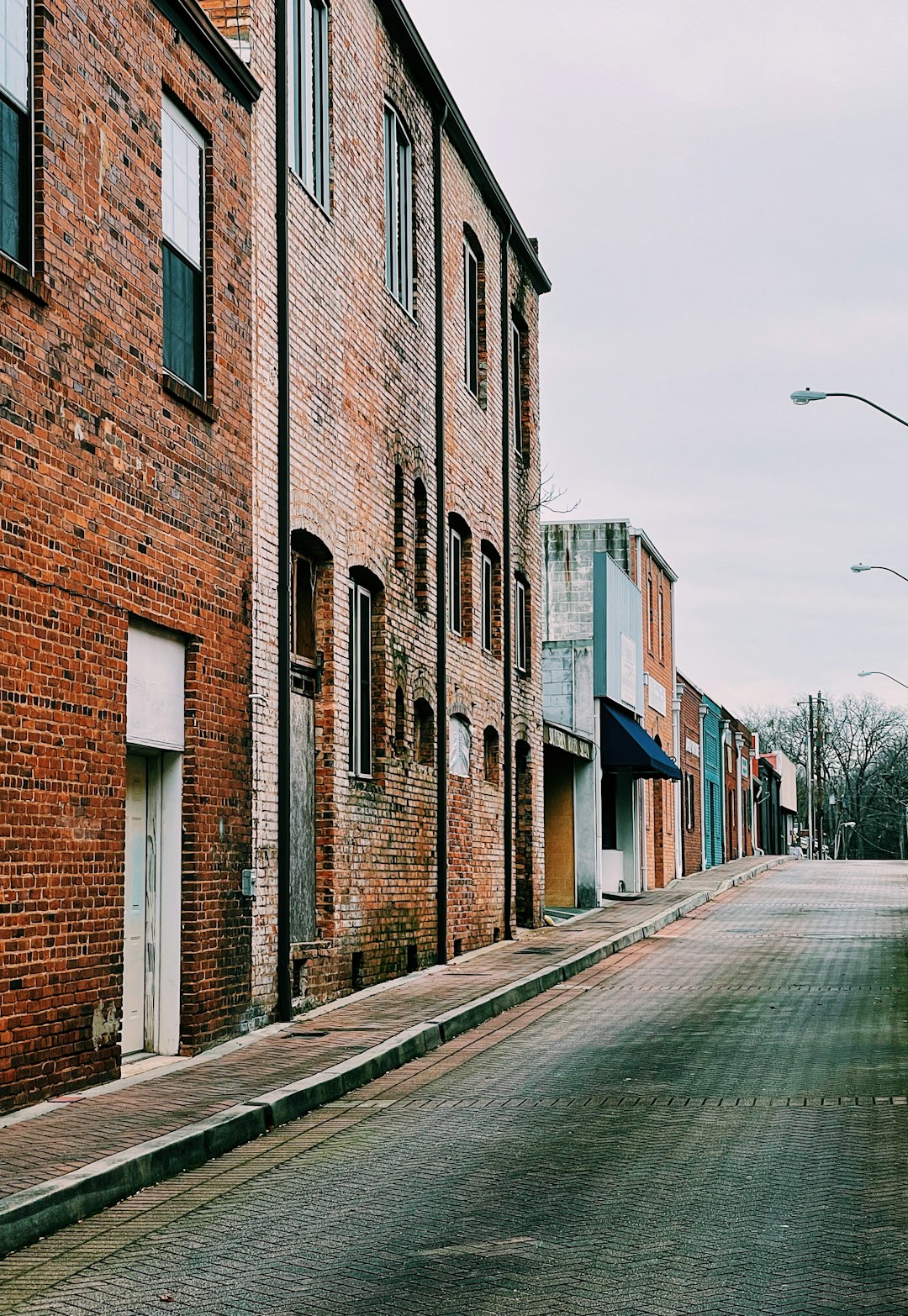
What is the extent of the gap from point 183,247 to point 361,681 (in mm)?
5781

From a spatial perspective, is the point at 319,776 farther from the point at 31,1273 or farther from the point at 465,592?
the point at 31,1273

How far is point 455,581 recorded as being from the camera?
70.6ft

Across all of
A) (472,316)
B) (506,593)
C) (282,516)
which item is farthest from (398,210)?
(506,593)

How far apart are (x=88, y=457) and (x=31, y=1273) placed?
214 inches

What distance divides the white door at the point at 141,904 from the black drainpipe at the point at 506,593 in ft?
38.4

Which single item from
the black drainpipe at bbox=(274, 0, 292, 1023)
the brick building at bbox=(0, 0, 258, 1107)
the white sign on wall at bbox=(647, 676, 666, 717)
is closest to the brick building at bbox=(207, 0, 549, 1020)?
the black drainpipe at bbox=(274, 0, 292, 1023)

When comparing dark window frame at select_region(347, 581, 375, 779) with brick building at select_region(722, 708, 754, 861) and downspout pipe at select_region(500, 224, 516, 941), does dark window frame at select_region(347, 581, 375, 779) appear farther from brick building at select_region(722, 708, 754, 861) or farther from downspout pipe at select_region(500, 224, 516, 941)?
brick building at select_region(722, 708, 754, 861)

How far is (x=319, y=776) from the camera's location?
608 inches

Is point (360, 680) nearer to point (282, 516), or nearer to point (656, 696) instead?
point (282, 516)

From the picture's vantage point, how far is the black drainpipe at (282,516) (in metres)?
13.9

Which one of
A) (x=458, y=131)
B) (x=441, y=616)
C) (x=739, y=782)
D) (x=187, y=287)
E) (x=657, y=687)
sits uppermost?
(x=458, y=131)

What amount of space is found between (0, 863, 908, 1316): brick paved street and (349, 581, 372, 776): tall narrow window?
12.0 feet

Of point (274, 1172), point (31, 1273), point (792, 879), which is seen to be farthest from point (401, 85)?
point (792, 879)

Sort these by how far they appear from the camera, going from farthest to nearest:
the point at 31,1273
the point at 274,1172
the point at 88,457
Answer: the point at 88,457
the point at 274,1172
the point at 31,1273
